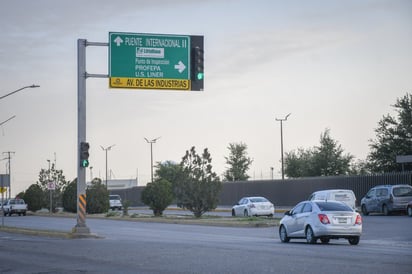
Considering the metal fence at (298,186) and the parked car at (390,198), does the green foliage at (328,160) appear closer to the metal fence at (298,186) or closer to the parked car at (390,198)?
the metal fence at (298,186)

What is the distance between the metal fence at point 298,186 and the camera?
56.3 meters

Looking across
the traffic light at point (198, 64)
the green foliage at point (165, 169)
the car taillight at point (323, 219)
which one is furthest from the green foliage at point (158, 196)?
the green foliage at point (165, 169)

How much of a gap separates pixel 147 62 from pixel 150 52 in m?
0.42

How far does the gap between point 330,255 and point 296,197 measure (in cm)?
4784

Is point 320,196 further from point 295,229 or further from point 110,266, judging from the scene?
point 110,266

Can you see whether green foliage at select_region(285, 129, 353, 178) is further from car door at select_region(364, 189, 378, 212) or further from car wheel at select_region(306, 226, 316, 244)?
car wheel at select_region(306, 226, 316, 244)

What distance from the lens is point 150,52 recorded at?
103 ft

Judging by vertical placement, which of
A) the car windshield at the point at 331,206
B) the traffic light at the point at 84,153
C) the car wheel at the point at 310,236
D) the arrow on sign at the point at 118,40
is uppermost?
the arrow on sign at the point at 118,40

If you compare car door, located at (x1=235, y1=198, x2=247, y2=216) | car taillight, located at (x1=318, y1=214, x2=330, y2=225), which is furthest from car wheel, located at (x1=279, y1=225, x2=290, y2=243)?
car door, located at (x1=235, y1=198, x2=247, y2=216)

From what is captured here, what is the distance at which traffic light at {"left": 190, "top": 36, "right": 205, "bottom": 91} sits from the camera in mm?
31453

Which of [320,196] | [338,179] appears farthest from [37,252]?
[338,179]

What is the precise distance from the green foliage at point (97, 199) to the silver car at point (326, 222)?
40509 millimetres

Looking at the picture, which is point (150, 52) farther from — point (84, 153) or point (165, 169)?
point (165, 169)

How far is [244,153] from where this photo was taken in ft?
340
